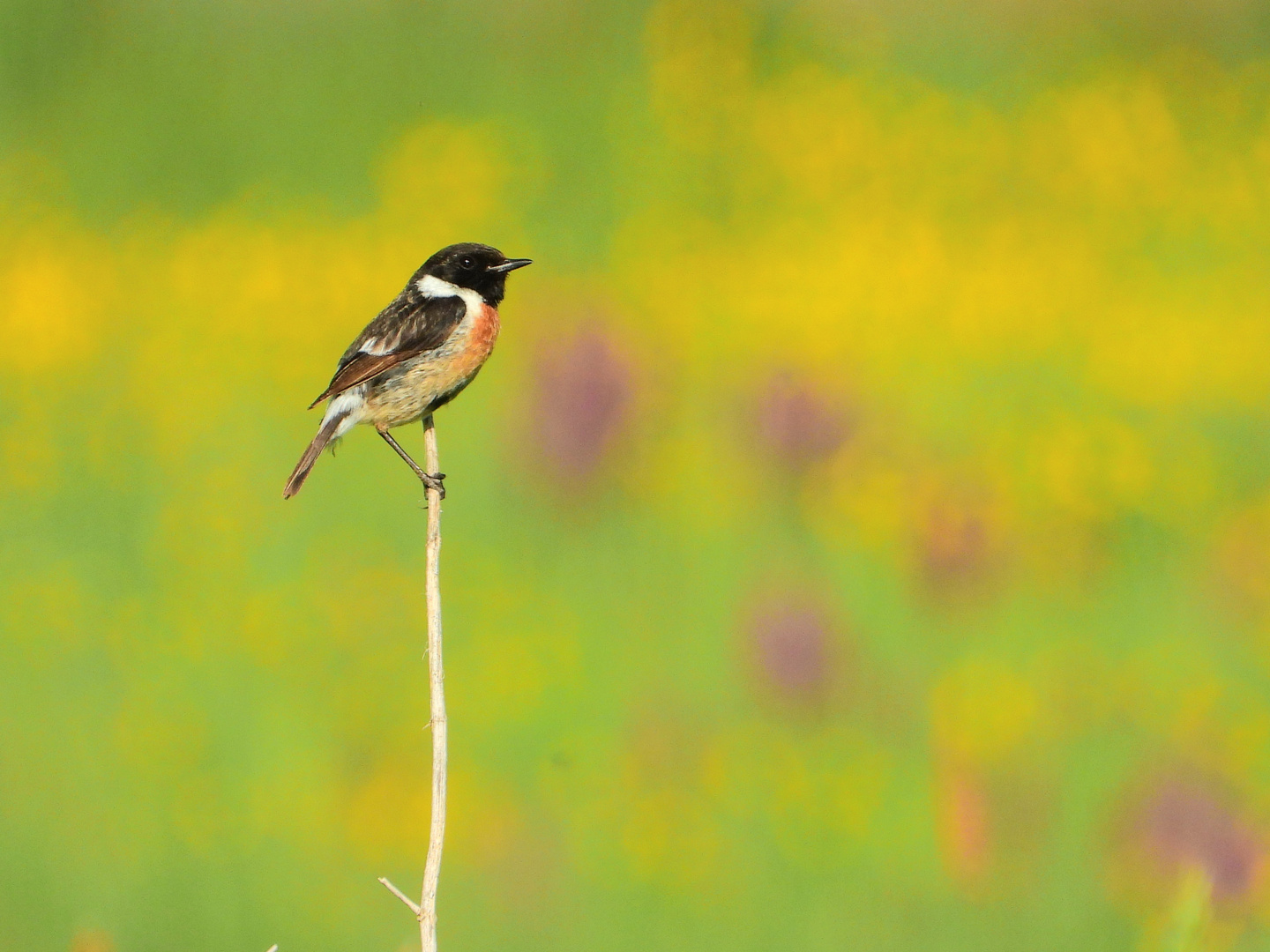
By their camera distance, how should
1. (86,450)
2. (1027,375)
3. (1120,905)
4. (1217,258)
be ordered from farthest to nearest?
(1217,258), (1027,375), (86,450), (1120,905)

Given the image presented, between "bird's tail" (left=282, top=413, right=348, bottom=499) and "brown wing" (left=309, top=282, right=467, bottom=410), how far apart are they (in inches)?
2.9

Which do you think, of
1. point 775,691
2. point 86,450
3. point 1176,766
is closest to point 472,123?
→ point 86,450

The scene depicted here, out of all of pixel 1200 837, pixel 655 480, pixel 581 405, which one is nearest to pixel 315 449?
pixel 581 405

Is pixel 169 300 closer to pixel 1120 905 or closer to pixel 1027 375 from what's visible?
pixel 1027 375

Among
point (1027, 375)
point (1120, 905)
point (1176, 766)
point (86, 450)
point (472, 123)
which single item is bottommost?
point (1120, 905)

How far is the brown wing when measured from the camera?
285 cm

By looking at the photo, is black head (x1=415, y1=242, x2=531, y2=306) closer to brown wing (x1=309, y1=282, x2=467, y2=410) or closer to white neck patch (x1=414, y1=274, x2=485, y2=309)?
white neck patch (x1=414, y1=274, x2=485, y2=309)

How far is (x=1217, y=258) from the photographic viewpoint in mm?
5566

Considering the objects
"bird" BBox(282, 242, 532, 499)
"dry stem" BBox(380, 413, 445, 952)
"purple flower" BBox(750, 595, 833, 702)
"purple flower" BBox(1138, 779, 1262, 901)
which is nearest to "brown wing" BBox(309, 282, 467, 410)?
"bird" BBox(282, 242, 532, 499)

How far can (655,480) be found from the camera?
4.45 meters

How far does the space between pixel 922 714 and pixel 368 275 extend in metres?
2.97

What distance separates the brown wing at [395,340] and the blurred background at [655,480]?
1.22m

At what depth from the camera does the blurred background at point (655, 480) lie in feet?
11.8

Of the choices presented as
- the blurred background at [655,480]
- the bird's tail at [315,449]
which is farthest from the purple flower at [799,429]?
the bird's tail at [315,449]
